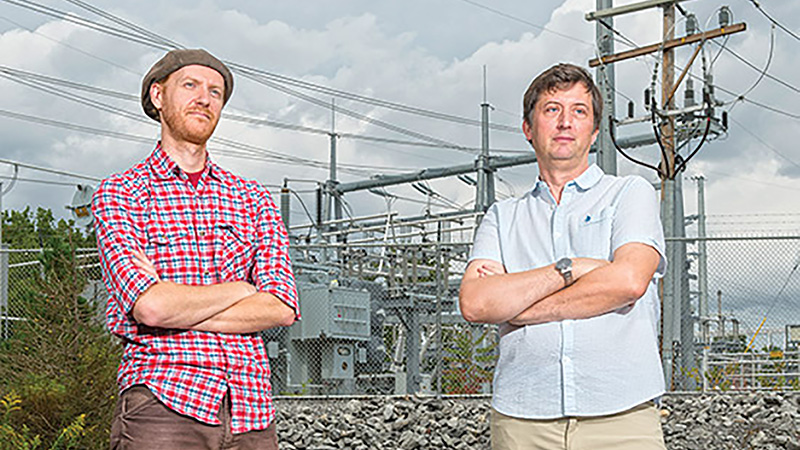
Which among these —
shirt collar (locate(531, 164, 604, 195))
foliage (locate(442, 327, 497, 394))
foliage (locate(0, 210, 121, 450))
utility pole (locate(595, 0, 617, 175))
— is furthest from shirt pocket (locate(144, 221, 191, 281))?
utility pole (locate(595, 0, 617, 175))

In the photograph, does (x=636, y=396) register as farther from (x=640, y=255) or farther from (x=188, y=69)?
(x=188, y=69)

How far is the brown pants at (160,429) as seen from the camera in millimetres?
2779

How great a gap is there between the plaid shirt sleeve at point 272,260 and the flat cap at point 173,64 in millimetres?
434

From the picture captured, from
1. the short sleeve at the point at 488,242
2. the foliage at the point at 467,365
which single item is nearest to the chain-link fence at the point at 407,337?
the foliage at the point at 467,365

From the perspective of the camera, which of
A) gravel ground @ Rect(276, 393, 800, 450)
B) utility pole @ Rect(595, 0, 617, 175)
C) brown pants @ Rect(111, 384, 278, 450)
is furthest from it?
utility pole @ Rect(595, 0, 617, 175)

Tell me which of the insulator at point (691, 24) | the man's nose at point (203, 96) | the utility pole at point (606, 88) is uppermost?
the insulator at point (691, 24)

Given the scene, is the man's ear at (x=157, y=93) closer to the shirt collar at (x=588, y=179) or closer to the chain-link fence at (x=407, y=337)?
the shirt collar at (x=588, y=179)

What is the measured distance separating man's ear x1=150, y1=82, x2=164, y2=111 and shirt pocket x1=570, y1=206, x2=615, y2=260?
1.28m

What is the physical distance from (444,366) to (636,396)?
37.0 ft

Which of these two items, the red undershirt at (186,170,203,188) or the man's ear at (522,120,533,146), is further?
the man's ear at (522,120,533,146)

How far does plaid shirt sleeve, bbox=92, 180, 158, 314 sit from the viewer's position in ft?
9.52

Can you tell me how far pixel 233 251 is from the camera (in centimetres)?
309

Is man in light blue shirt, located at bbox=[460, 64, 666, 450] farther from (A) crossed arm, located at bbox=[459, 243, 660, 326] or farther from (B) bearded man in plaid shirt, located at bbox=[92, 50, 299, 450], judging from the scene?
(B) bearded man in plaid shirt, located at bbox=[92, 50, 299, 450]

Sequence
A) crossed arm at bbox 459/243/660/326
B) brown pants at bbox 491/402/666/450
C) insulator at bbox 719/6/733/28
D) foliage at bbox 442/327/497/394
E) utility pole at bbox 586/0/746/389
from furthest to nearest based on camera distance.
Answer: insulator at bbox 719/6/733/28 → utility pole at bbox 586/0/746/389 → foliage at bbox 442/327/497/394 → crossed arm at bbox 459/243/660/326 → brown pants at bbox 491/402/666/450
